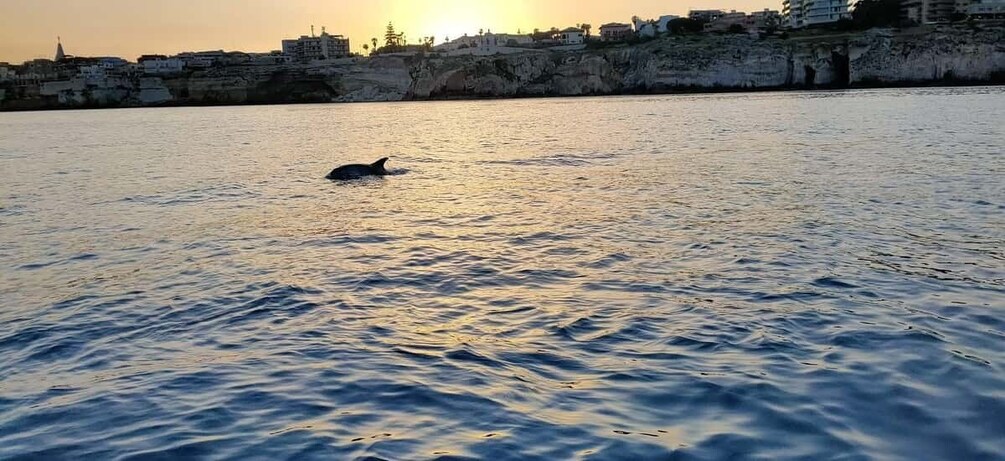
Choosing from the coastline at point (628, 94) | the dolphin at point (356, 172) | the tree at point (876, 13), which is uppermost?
the tree at point (876, 13)

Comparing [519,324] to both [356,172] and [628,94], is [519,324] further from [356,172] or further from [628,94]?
[628,94]

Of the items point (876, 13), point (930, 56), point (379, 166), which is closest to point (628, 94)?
point (930, 56)

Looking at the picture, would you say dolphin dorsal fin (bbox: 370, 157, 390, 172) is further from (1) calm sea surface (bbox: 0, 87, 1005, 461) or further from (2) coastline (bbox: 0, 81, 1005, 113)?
(2) coastline (bbox: 0, 81, 1005, 113)

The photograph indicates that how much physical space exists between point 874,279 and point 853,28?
168587 millimetres

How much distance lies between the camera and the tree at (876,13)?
160 m

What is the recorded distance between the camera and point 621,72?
145000 millimetres

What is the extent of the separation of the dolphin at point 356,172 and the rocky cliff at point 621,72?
116 m

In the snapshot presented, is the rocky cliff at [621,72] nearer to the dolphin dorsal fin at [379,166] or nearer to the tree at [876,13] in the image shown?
the tree at [876,13]

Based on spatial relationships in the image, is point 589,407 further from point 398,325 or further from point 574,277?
point 574,277

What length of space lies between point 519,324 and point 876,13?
613 ft

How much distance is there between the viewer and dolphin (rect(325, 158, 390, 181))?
28158mm

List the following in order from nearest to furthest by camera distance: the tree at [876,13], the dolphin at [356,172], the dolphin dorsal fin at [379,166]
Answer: the dolphin at [356,172] → the dolphin dorsal fin at [379,166] → the tree at [876,13]

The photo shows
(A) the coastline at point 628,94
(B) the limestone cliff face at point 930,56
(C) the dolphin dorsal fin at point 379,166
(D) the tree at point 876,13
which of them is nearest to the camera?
(C) the dolphin dorsal fin at point 379,166

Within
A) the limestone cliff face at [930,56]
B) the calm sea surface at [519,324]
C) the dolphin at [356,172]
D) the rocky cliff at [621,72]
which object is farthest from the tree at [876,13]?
the calm sea surface at [519,324]
